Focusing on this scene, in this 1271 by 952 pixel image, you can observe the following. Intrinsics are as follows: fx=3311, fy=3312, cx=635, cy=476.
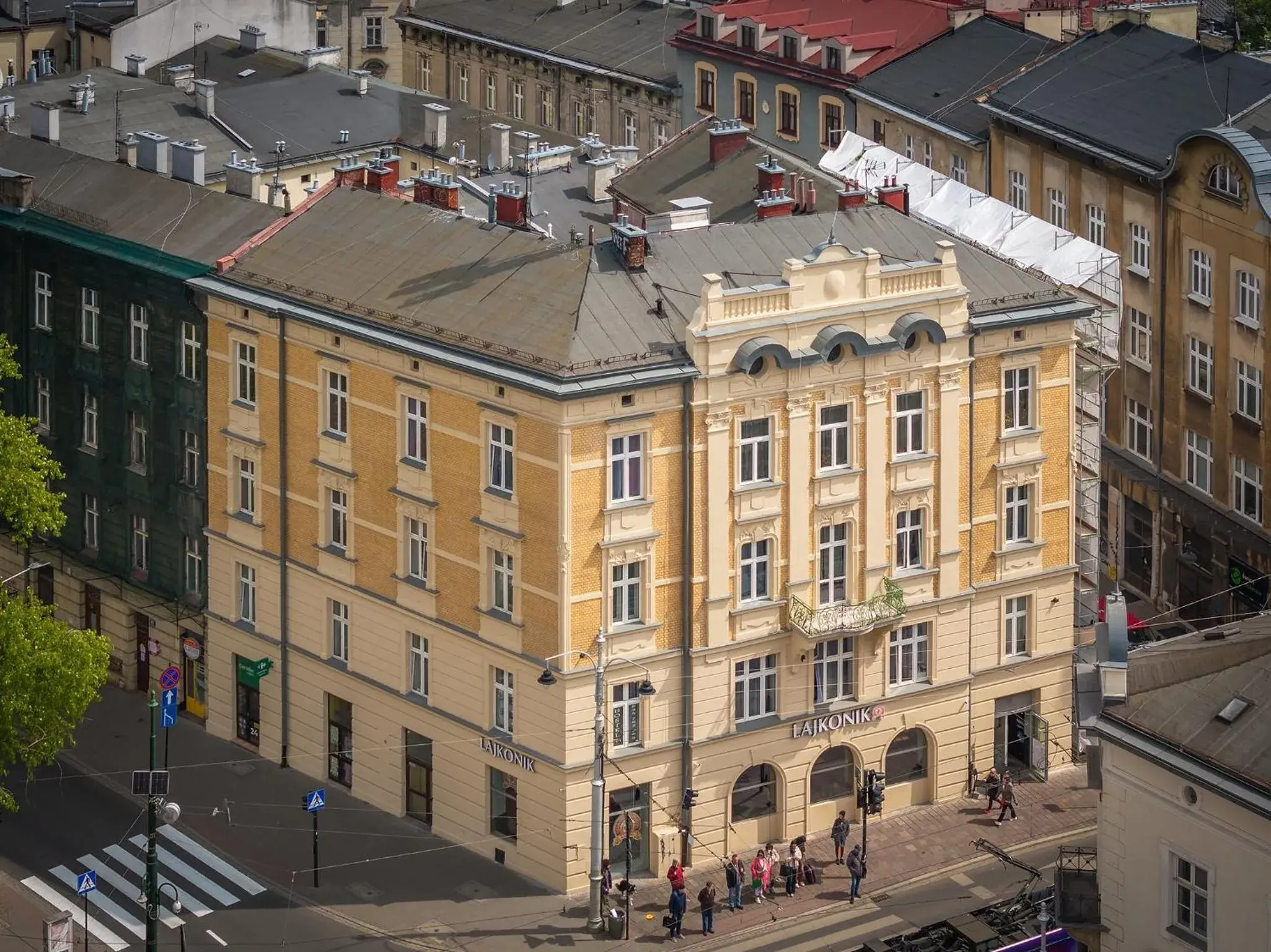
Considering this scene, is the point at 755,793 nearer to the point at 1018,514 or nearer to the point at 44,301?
the point at 1018,514

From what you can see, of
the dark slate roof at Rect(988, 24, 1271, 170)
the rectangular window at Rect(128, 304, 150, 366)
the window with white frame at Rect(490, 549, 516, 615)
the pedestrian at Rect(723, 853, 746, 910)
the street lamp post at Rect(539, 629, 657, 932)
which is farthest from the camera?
the dark slate roof at Rect(988, 24, 1271, 170)

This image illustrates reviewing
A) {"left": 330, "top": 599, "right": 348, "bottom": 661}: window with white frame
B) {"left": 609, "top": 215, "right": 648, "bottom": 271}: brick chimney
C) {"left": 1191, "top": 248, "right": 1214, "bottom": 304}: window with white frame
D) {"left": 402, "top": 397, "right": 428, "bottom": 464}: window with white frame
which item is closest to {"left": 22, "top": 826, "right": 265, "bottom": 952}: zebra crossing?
{"left": 330, "top": 599, "right": 348, "bottom": 661}: window with white frame

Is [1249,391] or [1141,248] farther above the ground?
[1141,248]

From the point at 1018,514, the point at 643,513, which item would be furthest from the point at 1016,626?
the point at 643,513

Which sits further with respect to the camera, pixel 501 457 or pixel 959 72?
pixel 959 72

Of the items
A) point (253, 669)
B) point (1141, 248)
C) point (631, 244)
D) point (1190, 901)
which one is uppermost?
point (631, 244)

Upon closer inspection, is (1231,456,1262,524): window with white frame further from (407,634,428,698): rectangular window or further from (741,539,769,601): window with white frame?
(407,634,428,698): rectangular window
